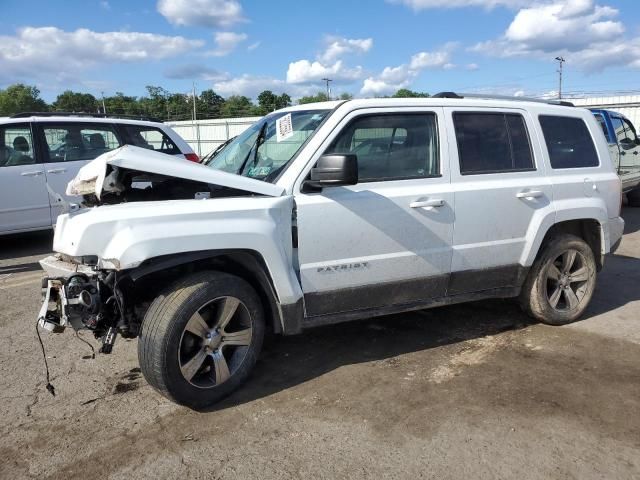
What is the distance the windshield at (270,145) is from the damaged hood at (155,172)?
0.27 metres

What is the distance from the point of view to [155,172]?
10.8 ft

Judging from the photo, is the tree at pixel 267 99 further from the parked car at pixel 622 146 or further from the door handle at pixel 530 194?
the door handle at pixel 530 194

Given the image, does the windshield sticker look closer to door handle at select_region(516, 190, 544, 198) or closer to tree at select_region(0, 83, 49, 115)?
door handle at select_region(516, 190, 544, 198)

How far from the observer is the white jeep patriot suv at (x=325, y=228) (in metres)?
3.25

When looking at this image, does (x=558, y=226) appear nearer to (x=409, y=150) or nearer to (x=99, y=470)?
(x=409, y=150)

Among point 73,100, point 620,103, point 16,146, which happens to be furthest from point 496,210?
point 73,100

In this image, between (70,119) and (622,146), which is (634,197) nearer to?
(622,146)

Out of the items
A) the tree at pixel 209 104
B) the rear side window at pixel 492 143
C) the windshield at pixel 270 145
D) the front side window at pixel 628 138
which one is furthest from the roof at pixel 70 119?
the tree at pixel 209 104

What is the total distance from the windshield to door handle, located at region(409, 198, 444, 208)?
906 mm

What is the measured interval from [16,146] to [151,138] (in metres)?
2.02

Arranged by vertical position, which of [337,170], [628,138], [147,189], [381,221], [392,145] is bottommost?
[381,221]

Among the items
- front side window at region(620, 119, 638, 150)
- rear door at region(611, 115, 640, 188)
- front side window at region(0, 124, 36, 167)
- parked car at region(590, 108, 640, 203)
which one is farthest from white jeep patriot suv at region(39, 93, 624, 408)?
front side window at region(620, 119, 638, 150)

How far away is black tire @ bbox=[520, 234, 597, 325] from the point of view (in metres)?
4.77

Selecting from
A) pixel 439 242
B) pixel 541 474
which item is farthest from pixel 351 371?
pixel 541 474
